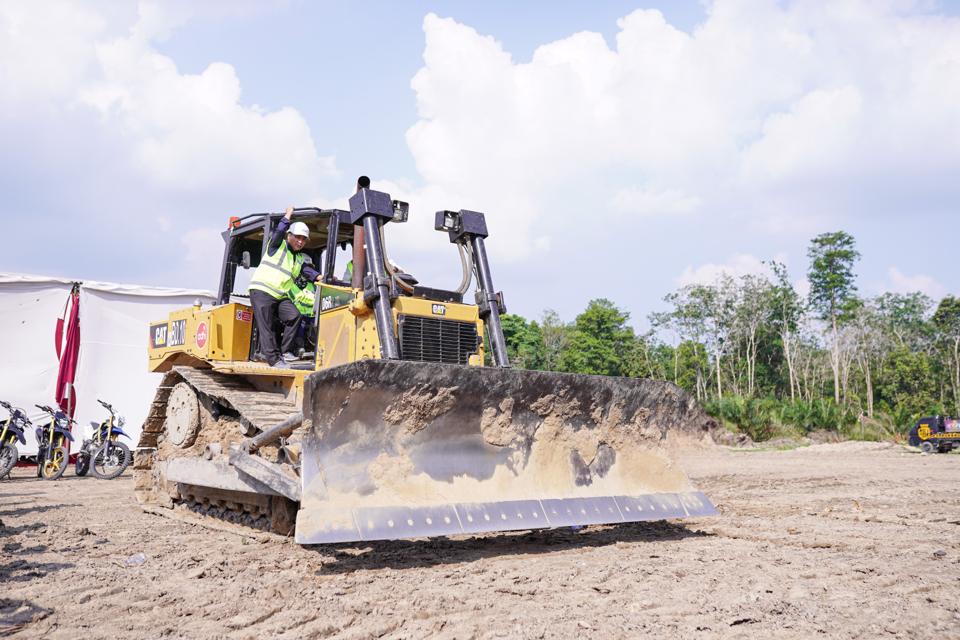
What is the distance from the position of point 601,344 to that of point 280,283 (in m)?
A: 35.6

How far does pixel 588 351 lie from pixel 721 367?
8.02m

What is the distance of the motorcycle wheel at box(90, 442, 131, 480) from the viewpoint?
1133cm

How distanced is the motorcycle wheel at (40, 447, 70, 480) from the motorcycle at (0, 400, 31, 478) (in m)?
0.44

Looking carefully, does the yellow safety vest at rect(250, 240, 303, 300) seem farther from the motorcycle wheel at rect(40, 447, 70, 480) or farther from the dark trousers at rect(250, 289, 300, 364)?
the motorcycle wheel at rect(40, 447, 70, 480)

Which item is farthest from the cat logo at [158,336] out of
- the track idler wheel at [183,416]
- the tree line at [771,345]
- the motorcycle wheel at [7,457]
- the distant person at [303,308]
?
the tree line at [771,345]

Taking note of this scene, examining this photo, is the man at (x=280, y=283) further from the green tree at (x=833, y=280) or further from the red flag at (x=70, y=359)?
the green tree at (x=833, y=280)

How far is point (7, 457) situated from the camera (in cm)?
1066

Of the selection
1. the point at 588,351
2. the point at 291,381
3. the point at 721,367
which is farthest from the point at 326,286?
the point at 721,367

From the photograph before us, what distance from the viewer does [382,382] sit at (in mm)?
4762

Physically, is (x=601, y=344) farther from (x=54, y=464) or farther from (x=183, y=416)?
(x=183, y=416)

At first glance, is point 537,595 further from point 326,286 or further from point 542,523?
point 326,286

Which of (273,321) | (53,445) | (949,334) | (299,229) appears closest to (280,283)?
(273,321)

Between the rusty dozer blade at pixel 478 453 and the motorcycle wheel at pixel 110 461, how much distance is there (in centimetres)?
820

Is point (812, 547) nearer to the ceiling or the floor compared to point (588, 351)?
nearer to the floor
